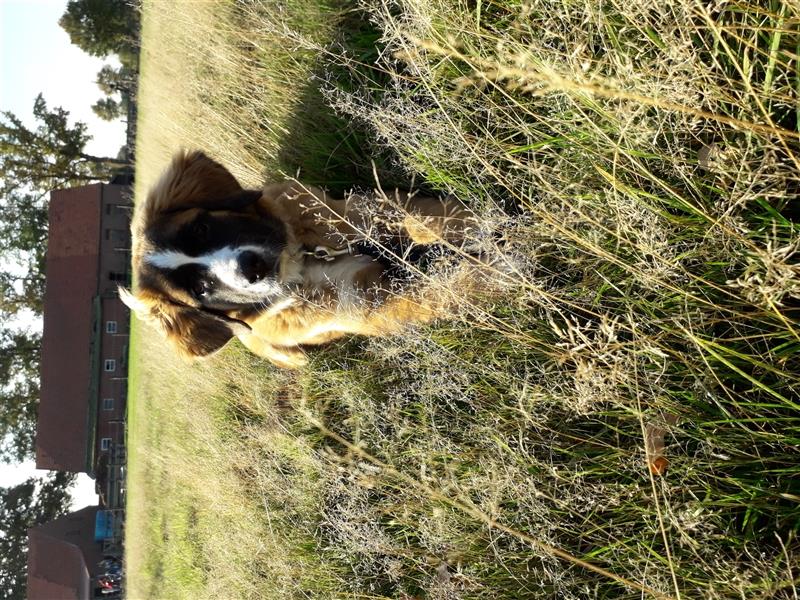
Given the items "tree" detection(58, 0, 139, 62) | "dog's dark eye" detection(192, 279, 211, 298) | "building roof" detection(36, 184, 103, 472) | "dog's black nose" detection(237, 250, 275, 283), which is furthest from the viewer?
"tree" detection(58, 0, 139, 62)

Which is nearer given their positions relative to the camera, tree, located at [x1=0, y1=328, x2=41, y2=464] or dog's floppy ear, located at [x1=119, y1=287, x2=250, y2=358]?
dog's floppy ear, located at [x1=119, y1=287, x2=250, y2=358]

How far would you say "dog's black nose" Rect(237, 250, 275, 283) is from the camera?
3.44 meters

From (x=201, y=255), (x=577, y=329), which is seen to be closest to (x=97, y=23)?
(x=201, y=255)

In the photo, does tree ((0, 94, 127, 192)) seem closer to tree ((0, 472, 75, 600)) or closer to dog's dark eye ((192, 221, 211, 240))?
tree ((0, 472, 75, 600))

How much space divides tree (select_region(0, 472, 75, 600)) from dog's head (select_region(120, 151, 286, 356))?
2720cm

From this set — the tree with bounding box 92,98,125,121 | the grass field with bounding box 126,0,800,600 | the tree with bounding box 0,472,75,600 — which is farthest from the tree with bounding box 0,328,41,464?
the grass field with bounding box 126,0,800,600

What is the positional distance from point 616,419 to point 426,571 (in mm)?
1298

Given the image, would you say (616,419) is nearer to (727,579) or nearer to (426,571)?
(727,579)

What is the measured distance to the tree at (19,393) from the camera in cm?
2425

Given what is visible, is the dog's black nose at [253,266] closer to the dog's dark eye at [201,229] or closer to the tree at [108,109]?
the dog's dark eye at [201,229]

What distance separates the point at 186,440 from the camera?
730 centimetres

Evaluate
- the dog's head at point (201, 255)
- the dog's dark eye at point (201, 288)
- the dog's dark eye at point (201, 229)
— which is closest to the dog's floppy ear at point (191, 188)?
the dog's head at point (201, 255)

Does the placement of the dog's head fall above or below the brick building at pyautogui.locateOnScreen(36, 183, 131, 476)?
below

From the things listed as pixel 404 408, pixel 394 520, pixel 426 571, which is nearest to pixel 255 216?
pixel 404 408
